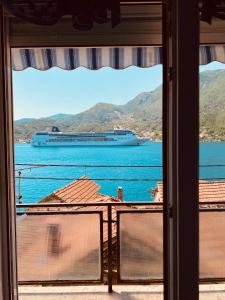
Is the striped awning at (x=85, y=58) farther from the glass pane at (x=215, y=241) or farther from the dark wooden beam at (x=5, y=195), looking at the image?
the glass pane at (x=215, y=241)

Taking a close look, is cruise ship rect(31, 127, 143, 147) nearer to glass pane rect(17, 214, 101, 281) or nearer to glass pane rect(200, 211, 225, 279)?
glass pane rect(17, 214, 101, 281)

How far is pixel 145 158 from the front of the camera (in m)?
14.4

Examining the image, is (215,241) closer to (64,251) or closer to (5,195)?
(64,251)

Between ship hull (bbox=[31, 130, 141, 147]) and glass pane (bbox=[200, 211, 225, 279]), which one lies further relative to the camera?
ship hull (bbox=[31, 130, 141, 147])

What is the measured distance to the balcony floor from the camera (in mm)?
3264

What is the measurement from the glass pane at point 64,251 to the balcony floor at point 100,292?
0.11 metres

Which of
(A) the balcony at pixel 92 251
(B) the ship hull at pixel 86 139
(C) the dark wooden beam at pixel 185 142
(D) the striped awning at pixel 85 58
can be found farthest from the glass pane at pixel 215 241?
(B) the ship hull at pixel 86 139

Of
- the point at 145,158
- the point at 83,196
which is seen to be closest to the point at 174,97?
the point at 83,196

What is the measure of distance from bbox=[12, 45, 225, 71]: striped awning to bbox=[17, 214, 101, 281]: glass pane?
1556 millimetres

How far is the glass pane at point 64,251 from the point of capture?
3.52 metres

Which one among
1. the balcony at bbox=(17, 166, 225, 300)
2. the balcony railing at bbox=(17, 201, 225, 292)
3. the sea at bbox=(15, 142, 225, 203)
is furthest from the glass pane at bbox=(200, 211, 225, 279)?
the sea at bbox=(15, 142, 225, 203)

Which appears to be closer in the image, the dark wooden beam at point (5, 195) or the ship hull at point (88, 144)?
the dark wooden beam at point (5, 195)

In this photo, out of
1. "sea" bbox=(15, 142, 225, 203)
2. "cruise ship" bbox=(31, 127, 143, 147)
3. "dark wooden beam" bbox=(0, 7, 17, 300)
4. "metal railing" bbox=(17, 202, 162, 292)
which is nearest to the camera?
"dark wooden beam" bbox=(0, 7, 17, 300)

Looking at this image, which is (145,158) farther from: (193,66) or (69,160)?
(193,66)
